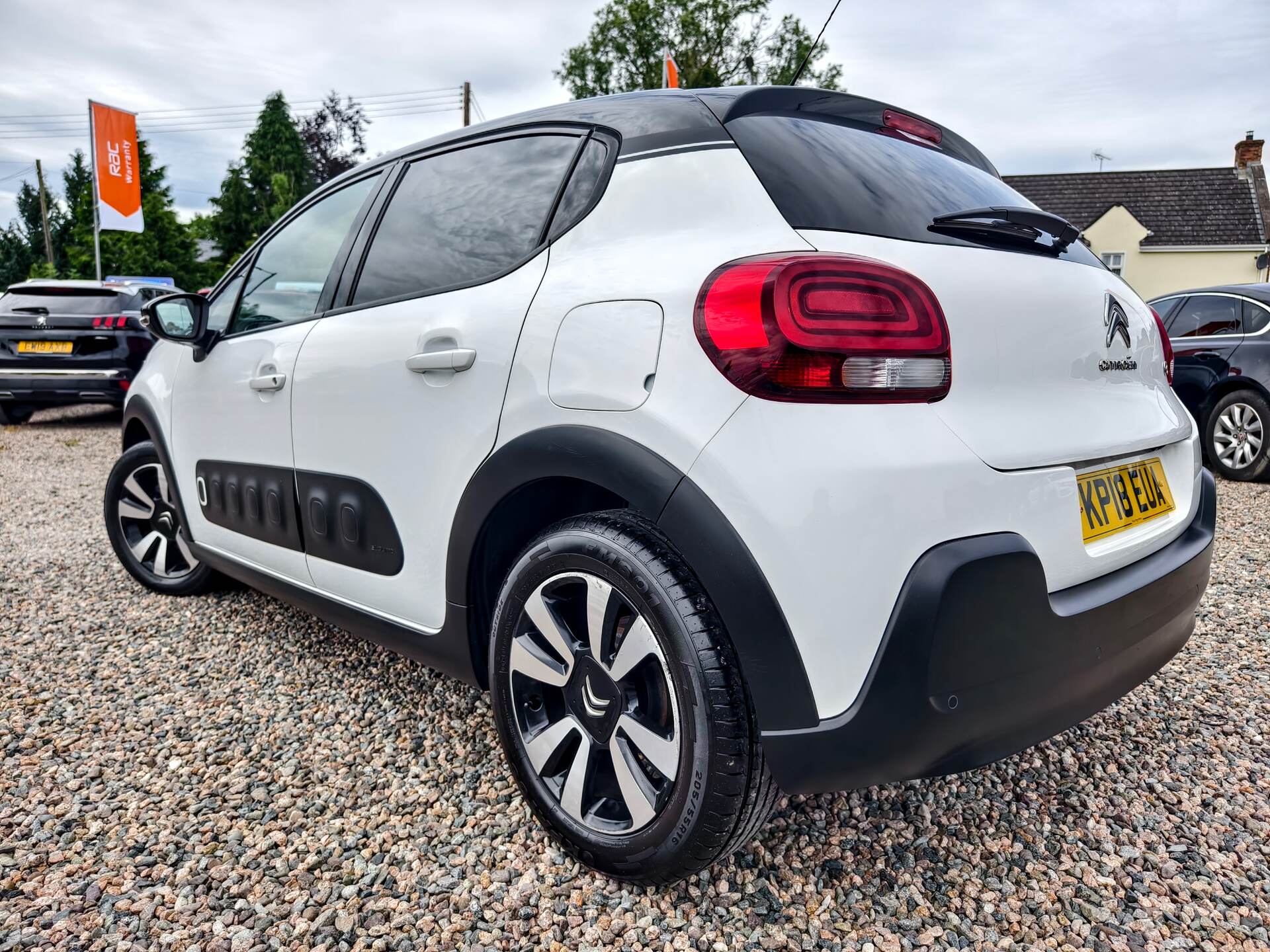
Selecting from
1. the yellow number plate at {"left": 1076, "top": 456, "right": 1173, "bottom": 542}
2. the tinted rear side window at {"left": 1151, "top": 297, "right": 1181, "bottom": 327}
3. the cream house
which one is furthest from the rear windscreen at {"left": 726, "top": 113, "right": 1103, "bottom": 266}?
the cream house

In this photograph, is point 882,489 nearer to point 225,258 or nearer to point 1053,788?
point 1053,788

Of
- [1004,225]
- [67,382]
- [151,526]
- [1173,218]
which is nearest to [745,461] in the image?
[1004,225]

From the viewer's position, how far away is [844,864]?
1.88m

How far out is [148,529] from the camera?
3.88 m

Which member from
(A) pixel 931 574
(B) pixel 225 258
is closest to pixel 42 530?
(A) pixel 931 574

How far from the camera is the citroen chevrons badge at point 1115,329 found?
1.80m

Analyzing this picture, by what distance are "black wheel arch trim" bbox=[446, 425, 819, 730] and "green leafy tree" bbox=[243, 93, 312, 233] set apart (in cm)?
4997

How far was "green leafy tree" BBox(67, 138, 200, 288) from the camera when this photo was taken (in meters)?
38.6

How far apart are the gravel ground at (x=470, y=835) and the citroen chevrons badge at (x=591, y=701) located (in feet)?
1.31

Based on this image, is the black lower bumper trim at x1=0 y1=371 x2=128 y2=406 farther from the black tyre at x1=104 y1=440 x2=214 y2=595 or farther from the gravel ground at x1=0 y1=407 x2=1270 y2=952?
the gravel ground at x1=0 y1=407 x2=1270 y2=952

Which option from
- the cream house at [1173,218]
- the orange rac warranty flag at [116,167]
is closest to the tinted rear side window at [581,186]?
the orange rac warranty flag at [116,167]

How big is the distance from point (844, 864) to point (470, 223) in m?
1.79

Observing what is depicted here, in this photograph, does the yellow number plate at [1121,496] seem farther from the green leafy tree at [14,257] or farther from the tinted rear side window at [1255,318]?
the green leafy tree at [14,257]

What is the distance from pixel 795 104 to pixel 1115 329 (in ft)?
2.79
